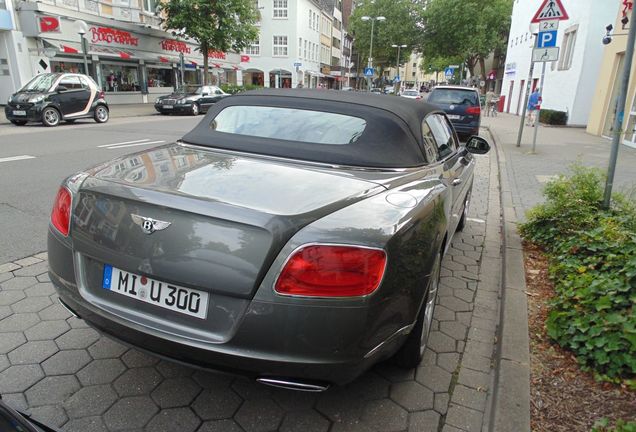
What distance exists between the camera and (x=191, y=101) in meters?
22.0

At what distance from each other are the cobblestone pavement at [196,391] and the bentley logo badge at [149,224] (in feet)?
2.50

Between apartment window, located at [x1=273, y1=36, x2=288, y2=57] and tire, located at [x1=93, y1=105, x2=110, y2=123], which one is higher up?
apartment window, located at [x1=273, y1=36, x2=288, y2=57]

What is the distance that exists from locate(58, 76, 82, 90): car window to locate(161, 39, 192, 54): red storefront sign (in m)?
16.5

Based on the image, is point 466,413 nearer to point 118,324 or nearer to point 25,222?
point 118,324

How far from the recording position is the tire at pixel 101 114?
16506mm

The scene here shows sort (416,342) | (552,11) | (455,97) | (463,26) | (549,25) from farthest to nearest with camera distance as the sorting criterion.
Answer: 1. (463,26)
2. (455,97)
3. (549,25)
4. (552,11)
5. (416,342)

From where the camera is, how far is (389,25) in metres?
54.1

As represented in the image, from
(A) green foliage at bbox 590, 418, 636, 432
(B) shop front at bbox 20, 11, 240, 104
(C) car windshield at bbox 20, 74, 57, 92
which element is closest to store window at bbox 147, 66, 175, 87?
(B) shop front at bbox 20, 11, 240, 104

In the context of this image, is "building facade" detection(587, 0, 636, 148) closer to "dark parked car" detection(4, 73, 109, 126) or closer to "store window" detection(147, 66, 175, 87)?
"dark parked car" detection(4, 73, 109, 126)

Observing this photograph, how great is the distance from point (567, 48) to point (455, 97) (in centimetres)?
1313

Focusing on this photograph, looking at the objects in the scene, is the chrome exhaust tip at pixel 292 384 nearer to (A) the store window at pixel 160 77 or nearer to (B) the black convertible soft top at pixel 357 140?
(B) the black convertible soft top at pixel 357 140

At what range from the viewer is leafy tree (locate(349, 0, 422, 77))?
52875 mm

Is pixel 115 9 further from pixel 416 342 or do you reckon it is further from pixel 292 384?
pixel 292 384

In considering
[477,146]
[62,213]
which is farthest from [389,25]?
[62,213]
